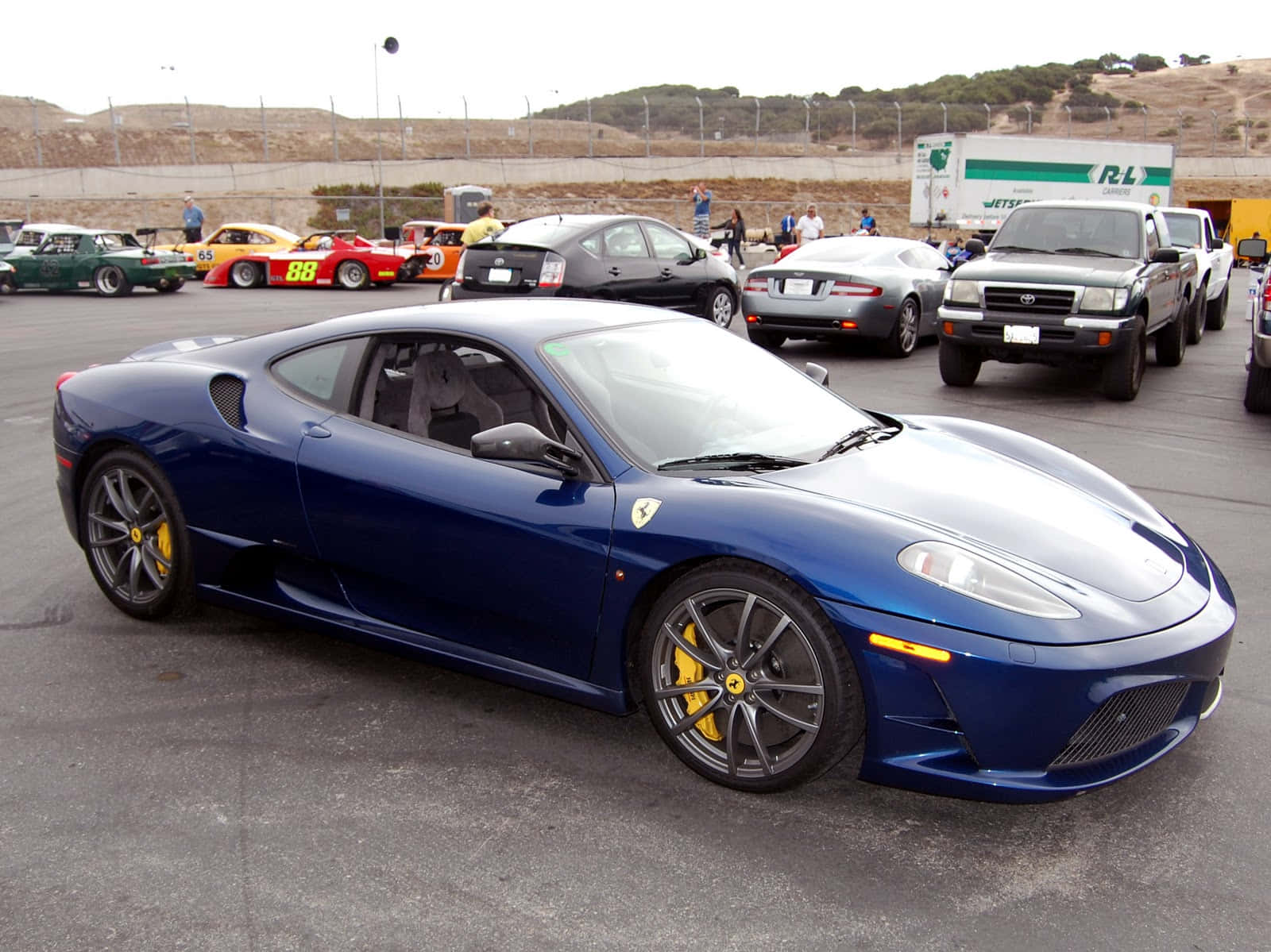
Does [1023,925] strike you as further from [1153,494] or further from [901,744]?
[1153,494]

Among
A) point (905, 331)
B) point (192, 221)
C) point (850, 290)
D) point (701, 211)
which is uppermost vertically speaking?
point (192, 221)

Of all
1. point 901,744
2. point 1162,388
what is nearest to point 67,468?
point 901,744

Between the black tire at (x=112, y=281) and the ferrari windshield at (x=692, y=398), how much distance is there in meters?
19.3

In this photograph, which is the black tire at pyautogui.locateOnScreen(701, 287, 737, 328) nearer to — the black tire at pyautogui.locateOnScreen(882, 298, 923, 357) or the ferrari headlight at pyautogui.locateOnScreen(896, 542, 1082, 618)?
the black tire at pyautogui.locateOnScreen(882, 298, 923, 357)

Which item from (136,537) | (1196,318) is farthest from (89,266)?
(136,537)

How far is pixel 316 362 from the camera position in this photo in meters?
4.64

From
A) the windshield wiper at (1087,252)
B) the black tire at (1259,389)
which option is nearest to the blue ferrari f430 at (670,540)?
the black tire at (1259,389)

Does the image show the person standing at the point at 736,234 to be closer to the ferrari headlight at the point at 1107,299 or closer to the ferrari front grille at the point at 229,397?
the ferrari headlight at the point at 1107,299

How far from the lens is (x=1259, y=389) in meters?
10.3

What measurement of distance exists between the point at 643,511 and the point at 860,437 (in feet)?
3.70

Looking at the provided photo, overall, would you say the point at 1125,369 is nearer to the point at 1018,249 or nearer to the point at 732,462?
the point at 1018,249

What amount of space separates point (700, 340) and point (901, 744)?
1.98 meters

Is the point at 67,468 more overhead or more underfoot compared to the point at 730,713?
more overhead

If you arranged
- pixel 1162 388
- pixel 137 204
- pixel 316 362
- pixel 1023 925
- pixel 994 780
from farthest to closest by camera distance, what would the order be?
1. pixel 137 204
2. pixel 1162 388
3. pixel 316 362
4. pixel 994 780
5. pixel 1023 925
